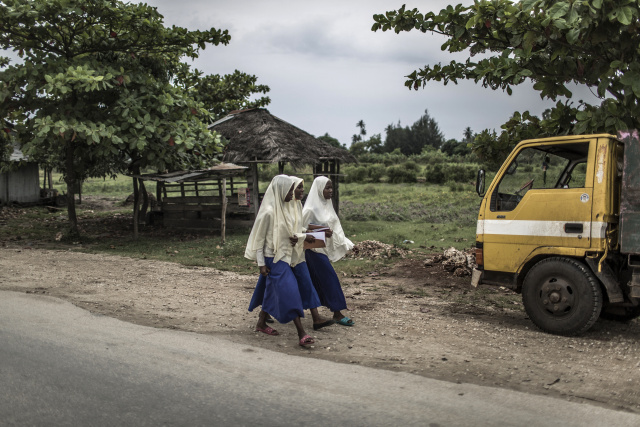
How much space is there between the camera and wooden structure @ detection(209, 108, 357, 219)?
18.8 metres

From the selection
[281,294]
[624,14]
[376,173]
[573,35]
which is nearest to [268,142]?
[573,35]

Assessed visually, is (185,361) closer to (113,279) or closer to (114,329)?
(114,329)

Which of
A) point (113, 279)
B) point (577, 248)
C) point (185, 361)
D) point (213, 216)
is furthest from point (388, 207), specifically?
point (185, 361)

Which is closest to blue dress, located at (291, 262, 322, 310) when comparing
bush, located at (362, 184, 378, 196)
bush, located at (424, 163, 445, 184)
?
bush, located at (362, 184, 378, 196)

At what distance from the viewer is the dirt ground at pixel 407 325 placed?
506 cm

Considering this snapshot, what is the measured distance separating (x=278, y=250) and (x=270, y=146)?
1309cm

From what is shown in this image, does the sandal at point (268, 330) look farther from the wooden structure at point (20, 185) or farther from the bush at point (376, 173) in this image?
the bush at point (376, 173)

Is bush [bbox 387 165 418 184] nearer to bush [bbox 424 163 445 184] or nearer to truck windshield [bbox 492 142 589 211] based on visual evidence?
bush [bbox 424 163 445 184]

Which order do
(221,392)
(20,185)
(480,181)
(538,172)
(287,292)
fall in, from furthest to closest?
(20,185) → (538,172) → (480,181) → (287,292) → (221,392)

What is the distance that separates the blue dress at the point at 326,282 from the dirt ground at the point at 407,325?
0.30 meters

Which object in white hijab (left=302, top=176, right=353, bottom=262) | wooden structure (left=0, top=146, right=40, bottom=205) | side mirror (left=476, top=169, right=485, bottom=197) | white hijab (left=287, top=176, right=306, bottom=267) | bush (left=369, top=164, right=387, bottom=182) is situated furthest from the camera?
bush (left=369, top=164, right=387, bottom=182)

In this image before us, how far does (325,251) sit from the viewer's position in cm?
680

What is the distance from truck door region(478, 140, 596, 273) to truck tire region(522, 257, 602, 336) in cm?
24

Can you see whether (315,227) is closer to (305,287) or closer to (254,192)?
(305,287)
